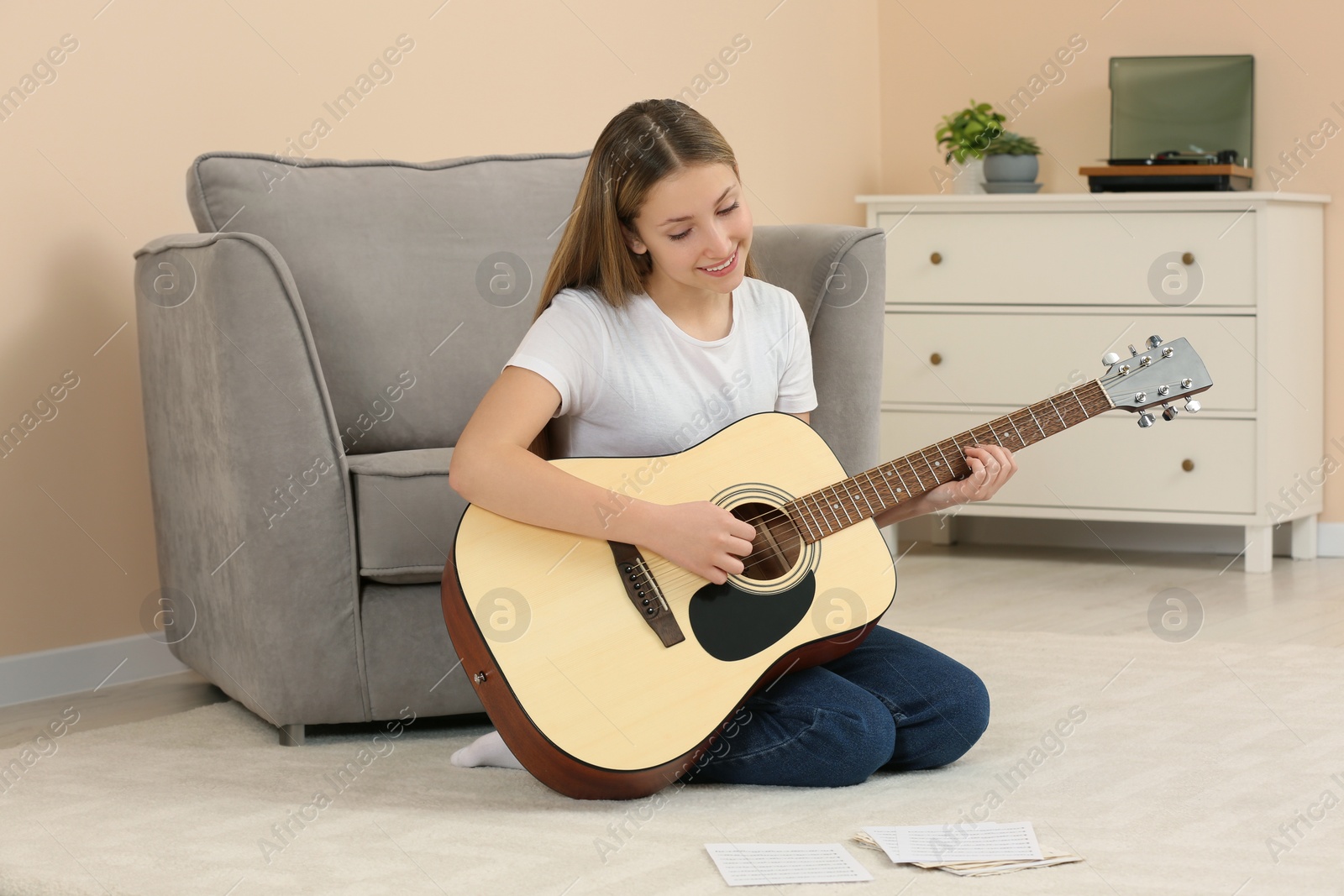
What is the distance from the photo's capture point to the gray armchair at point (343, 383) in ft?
6.34

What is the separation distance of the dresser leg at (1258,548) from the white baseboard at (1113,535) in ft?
0.80

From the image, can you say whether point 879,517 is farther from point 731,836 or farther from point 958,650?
point 958,650

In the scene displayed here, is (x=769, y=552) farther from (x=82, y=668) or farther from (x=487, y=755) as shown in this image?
(x=82, y=668)

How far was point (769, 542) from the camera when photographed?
1.69 meters

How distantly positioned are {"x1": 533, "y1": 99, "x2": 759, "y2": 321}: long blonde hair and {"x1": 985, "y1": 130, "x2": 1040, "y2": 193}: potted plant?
1982 millimetres

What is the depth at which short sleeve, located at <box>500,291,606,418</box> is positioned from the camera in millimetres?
1708

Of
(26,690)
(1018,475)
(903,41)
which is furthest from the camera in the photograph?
(903,41)

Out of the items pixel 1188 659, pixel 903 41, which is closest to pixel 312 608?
pixel 1188 659

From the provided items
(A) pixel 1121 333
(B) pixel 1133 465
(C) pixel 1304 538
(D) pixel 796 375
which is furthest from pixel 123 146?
(C) pixel 1304 538

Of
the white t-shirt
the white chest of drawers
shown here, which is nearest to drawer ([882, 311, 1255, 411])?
the white chest of drawers

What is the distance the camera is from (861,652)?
1.88 metres

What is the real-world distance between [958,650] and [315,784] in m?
1.20

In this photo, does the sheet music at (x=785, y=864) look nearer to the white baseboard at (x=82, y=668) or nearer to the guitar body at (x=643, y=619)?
the guitar body at (x=643, y=619)

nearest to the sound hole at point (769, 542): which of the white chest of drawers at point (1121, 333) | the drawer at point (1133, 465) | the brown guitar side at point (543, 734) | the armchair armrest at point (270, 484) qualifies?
the brown guitar side at point (543, 734)
